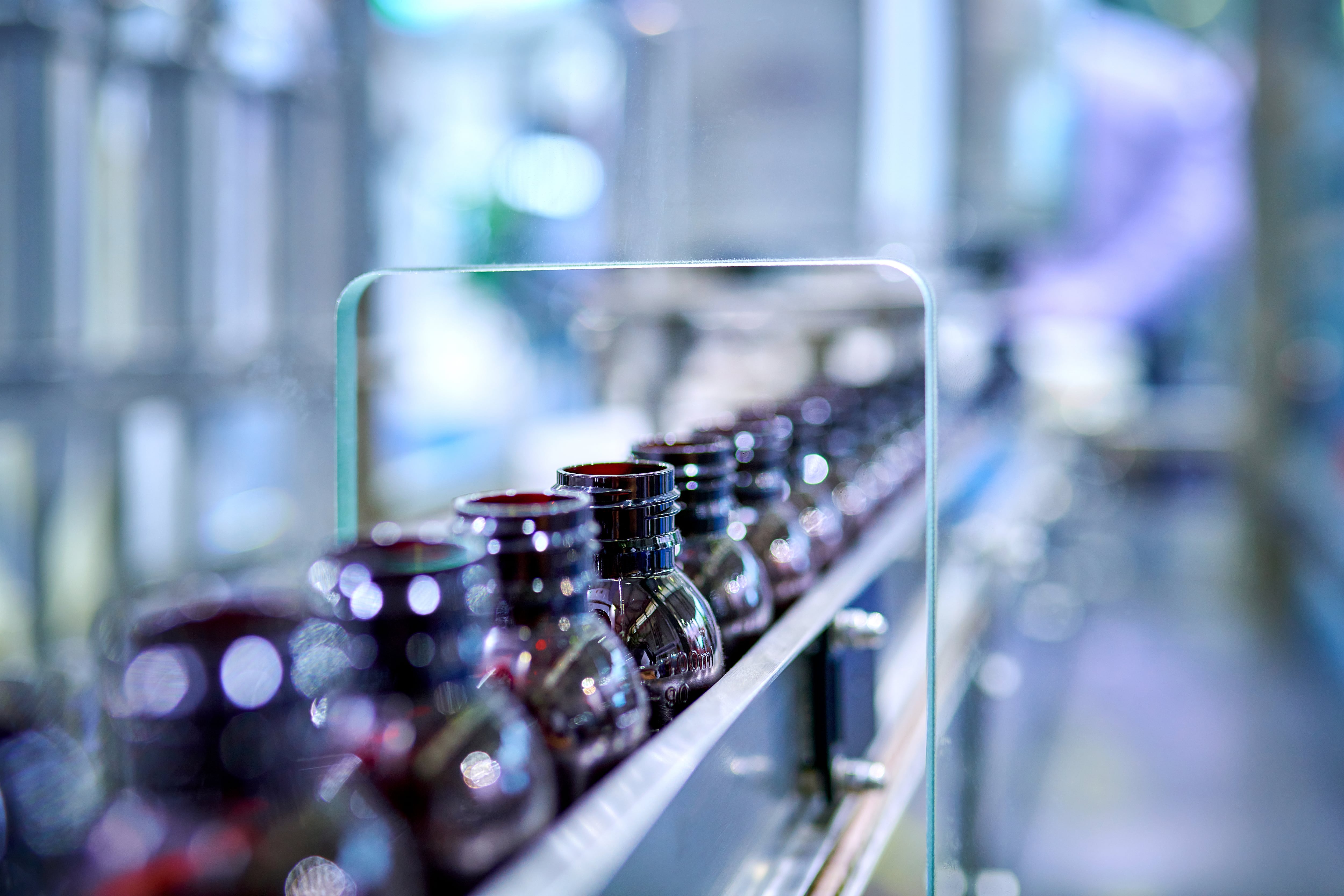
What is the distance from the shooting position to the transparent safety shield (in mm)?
523

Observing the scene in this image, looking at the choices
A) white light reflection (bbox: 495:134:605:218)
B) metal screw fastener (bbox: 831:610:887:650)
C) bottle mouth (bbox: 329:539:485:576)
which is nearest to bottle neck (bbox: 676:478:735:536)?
metal screw fastener (bbox: 831:610:887:650)

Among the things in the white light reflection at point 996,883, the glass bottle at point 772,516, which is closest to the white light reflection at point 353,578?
the glass bottle at point 772,516

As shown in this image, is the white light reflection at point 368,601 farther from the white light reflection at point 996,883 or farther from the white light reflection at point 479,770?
the white light reflection at point 996,883

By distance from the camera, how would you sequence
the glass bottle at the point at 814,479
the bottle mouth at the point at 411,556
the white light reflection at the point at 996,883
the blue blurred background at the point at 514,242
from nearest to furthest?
the bottle mouth at the point at 411,556 → the glass bottle at the point at 814,479 → the blue blurred background at the point at 514,242 → the white light reflection at the point at 996,883

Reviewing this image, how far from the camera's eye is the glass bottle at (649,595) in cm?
73

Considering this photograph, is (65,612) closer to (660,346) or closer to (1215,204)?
(660,346)

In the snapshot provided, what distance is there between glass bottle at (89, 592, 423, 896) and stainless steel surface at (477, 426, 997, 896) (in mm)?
70

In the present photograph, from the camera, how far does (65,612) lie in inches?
113

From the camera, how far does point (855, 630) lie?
3.43ft

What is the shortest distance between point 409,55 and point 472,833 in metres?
4.34

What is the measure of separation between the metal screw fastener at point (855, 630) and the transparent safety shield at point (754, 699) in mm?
18

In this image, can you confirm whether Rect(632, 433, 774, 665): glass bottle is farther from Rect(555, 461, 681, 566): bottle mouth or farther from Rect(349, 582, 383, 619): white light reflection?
Rect(349, 582, 383, 619): white light reflection

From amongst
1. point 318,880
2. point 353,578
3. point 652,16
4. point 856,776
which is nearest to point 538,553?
point 353,578

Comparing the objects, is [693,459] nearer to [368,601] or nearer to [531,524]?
[531,524]
